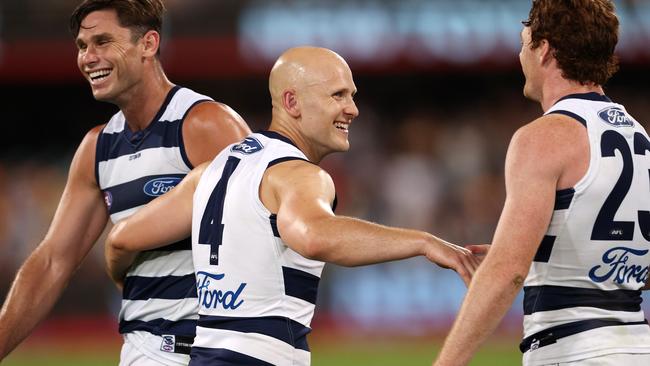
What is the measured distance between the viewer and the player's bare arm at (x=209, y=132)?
5.06m

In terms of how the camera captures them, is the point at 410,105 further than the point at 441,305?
Yes

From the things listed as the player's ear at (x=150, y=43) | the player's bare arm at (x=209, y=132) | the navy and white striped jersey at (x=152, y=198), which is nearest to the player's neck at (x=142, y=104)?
the navy and white striped jersey at (x=152, y=198)

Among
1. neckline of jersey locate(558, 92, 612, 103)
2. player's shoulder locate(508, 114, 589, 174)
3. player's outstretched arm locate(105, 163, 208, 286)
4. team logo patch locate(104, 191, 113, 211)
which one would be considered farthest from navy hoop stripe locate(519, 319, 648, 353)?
team logo patch locate(104, 191, 113, 211)

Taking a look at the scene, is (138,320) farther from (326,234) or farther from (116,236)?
(326,234)

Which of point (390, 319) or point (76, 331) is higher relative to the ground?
point (390, 319)

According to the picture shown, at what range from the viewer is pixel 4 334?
5.23 meters

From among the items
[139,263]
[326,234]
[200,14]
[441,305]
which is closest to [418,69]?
[200,14]

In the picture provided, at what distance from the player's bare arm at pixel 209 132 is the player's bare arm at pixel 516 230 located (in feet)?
5.51

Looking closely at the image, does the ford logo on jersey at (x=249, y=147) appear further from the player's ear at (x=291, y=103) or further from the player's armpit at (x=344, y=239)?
the player's armpit at (x=344, y=239)

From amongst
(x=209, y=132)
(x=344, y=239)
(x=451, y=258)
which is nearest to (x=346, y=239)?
(x=344, y=239)

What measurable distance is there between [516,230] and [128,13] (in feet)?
8.57

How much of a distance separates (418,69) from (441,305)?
504cm

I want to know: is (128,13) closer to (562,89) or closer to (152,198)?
(152,198)

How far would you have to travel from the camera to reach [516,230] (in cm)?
372
